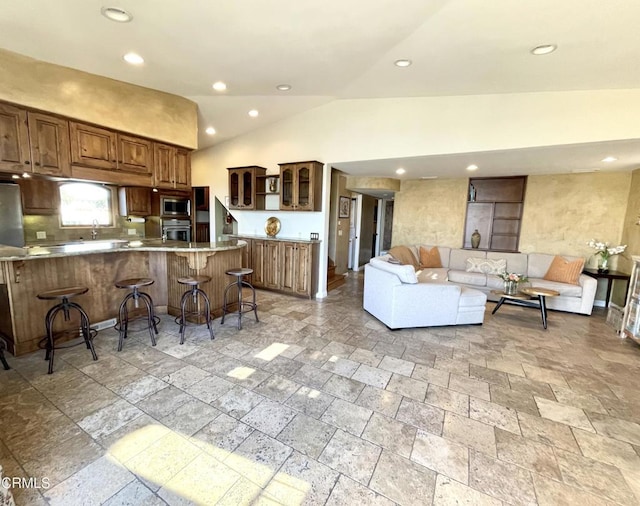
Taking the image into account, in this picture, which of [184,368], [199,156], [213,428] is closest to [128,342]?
[184,368]

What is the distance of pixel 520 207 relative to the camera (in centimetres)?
588

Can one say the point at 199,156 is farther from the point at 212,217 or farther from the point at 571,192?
the point at 571,192

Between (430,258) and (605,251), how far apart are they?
9.16 feet

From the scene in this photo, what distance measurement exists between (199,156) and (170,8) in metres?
5.03

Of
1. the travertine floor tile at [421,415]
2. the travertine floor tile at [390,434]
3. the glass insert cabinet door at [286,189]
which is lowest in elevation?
the travertine floor tile at [390,434]

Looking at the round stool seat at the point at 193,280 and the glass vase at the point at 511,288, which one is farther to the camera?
the glass vase at the point at 511,288

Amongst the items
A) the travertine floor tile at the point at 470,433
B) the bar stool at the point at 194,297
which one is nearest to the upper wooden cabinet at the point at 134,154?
the bar stool at the point at 194,297

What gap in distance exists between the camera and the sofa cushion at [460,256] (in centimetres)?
588

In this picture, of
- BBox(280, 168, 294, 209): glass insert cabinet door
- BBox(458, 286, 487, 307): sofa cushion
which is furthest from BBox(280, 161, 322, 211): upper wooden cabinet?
BBox(458, 286, 487, 307): sofa cushion

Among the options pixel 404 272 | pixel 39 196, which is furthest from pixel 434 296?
pixel 39 196

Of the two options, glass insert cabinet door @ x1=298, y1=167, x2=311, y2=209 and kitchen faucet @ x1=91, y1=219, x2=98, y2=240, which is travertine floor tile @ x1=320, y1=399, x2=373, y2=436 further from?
kitchen faucet @ x1=91, y1=219, x2=98, y2=240

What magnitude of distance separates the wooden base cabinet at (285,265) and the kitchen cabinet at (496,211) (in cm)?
355

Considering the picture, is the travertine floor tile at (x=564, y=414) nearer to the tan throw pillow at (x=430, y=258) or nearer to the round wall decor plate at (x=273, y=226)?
the tan throw pillow at (x=430, y=258)

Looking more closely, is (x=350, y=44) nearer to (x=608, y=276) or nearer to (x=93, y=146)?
(x=93, y=146)
